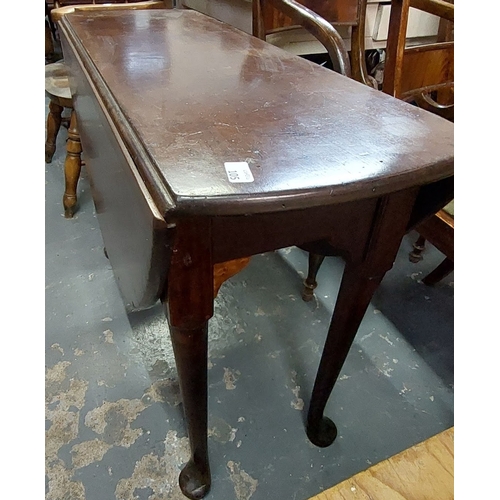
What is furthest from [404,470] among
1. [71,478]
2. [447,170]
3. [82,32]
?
[82,32]

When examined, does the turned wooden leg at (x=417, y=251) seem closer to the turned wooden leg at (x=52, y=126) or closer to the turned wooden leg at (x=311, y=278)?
the turned wooden leg at (x=311, y=278)

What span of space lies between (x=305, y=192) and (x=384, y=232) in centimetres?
24

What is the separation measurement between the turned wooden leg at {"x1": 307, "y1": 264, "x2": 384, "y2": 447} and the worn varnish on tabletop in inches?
10.2

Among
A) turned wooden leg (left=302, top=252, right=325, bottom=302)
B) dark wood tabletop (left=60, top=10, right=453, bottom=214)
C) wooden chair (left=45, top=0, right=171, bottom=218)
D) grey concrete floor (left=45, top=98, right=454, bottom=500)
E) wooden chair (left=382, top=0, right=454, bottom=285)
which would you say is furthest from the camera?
wooden chair (left=45, top=0, right=171, bottom=218)

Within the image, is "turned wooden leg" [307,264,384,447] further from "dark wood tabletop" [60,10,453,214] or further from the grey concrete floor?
"dark wood tabletop" [60,10,453,214]

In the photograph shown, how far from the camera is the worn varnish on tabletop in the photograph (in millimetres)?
598

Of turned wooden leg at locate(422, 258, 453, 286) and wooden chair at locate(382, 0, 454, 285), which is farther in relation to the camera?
turned wooden leg at locate(422, 258, 453, 286)

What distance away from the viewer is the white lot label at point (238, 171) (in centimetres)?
52

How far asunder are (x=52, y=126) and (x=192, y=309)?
5.62 ft

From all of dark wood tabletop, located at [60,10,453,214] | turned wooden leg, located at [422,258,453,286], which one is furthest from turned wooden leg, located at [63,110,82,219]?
turned wooden leg, located at [422,258,453,286]

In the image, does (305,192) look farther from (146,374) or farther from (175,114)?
(146,374)

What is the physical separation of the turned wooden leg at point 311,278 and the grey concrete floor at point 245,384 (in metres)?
0.03

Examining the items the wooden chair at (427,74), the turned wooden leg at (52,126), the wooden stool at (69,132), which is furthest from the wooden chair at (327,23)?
the turned wooden leg at (52,126)

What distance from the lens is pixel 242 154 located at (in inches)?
22.8
